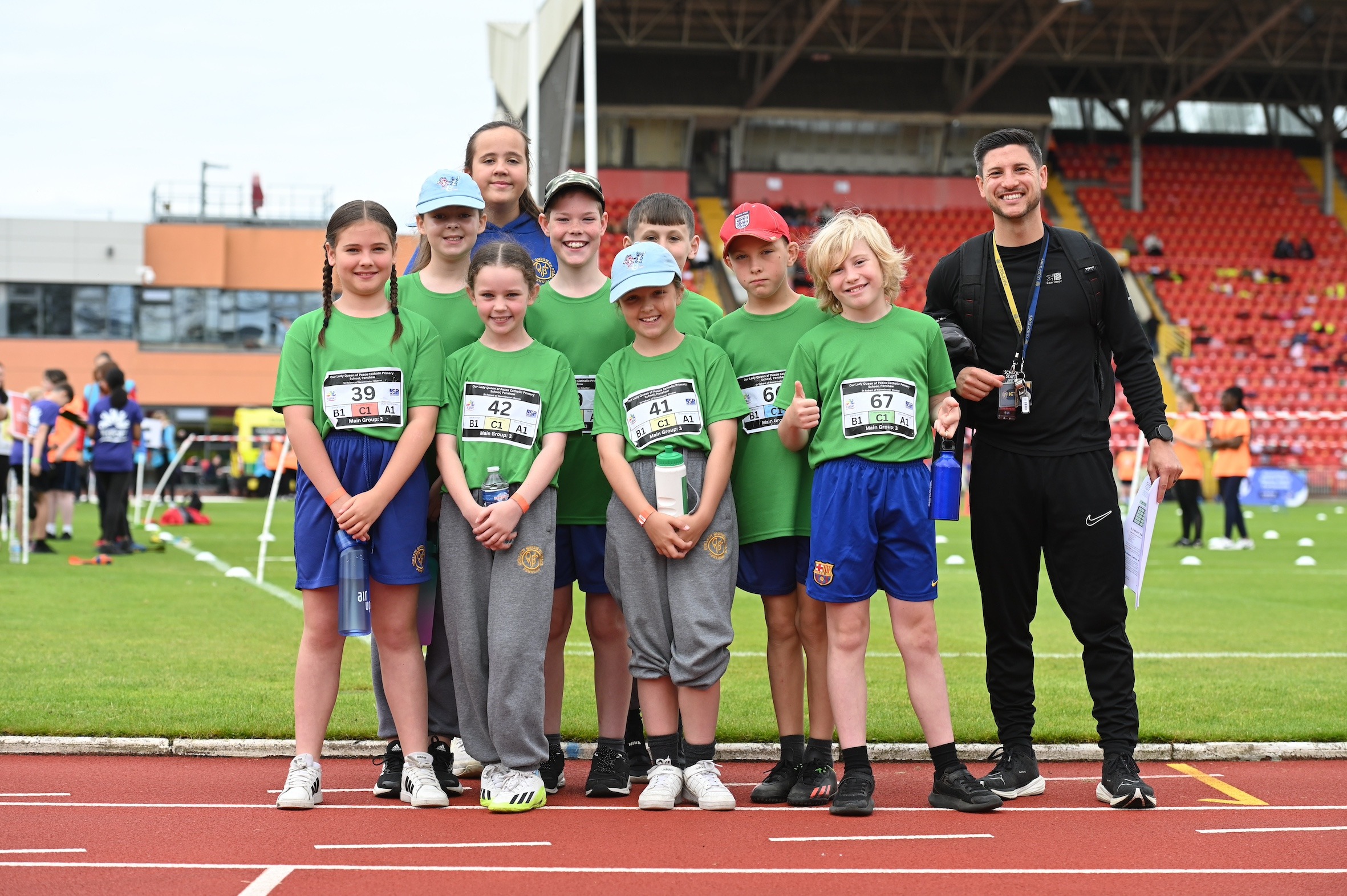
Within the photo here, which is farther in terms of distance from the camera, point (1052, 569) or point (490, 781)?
point (1052, 569)

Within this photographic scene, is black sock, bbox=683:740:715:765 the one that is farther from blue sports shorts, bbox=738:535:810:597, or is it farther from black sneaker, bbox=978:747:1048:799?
black sneaker, bbox=978:747:1048:799

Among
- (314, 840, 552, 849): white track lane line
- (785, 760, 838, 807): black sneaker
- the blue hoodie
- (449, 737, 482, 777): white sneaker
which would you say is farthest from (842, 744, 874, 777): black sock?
the blue hoodie

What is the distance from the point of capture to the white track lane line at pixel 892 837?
4.33 meters

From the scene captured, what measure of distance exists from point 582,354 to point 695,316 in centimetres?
46

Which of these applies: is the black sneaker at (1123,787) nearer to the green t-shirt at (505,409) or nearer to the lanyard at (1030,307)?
the lanyard at (1030,307)

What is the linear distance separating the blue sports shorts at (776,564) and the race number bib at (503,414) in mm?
884

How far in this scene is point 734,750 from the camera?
5.68 meters

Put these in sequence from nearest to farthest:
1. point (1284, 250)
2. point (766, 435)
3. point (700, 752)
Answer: point (700, 752) < point (766, 435) < point (1284, 250)

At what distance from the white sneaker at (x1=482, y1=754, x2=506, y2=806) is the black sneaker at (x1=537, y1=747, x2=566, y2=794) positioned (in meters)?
0.22

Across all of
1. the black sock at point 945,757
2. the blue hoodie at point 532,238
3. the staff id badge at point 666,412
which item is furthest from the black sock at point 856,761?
the blue hoodie at point 532,238

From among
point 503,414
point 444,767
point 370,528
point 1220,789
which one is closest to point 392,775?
point 444,767

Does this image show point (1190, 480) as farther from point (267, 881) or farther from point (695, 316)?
point (267, 881)

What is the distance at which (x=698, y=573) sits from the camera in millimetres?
4816

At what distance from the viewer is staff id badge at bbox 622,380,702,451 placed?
485 cm
